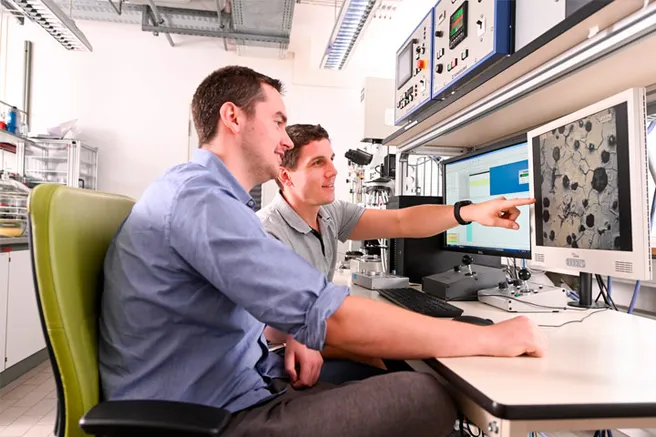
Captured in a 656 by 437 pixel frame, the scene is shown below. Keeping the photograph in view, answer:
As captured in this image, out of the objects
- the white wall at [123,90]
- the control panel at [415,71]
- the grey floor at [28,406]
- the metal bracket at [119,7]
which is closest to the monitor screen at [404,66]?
the control panel at [415,71]

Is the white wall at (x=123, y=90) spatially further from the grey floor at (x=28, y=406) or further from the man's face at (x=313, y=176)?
the man's face at (x=313, y=176)

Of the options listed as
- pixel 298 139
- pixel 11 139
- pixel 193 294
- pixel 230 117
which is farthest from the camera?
pixel 11 139

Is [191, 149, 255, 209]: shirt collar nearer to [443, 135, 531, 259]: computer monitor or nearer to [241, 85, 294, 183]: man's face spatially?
[241, 85, 294, 183]: man's face

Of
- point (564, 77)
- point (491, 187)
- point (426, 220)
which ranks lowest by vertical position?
point (426, 220)

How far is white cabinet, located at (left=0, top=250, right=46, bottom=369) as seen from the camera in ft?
8.66

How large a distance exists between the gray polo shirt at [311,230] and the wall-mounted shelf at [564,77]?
1.69ft

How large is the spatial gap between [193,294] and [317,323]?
0.82 ft

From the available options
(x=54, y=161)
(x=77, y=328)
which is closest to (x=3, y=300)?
(x=77, y=328)

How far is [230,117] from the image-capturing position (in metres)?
1.15

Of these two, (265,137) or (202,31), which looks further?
(202,31)

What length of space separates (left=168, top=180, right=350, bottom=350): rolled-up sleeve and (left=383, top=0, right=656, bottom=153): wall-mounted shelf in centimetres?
81

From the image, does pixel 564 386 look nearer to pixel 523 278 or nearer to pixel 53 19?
pixel 523 278

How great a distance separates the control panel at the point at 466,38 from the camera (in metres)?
1.31

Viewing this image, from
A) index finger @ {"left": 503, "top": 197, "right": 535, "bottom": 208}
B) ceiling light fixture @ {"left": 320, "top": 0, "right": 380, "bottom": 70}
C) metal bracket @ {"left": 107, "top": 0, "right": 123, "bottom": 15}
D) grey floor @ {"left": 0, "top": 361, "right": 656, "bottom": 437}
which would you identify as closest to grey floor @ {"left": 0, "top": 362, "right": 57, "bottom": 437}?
grey floor @ {"left": 0, "top": 361, "right": 656, "bottom": 437}
